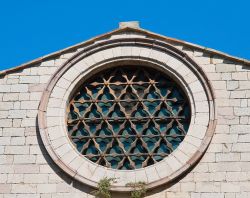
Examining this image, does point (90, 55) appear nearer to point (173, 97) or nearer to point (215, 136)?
point (173, 97)

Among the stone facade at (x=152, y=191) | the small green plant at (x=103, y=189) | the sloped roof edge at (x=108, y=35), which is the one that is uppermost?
the sloped roof edge at (x=108, y=35)

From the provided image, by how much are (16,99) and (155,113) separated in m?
2.72

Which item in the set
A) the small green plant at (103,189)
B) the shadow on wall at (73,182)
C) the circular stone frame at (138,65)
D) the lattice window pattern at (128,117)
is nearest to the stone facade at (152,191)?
the shadow on wall at (73,182)

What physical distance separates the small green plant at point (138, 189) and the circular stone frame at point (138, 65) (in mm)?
110

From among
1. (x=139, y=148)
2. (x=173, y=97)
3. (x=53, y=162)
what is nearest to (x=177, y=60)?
(x=173, y=97)

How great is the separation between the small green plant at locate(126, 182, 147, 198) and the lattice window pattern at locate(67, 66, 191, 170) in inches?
25.9

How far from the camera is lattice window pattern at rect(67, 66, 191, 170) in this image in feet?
63.5

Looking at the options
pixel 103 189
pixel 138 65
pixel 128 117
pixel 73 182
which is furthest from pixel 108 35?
pixel 103 189

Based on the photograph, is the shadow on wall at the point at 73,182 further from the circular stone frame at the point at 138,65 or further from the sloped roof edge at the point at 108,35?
the sloped roof edge at the point at 108,35

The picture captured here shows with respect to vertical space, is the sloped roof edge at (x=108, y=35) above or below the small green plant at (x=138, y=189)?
above

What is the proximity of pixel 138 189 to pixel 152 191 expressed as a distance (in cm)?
29

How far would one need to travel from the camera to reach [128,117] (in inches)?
773

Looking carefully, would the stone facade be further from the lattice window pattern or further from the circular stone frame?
the lattice window pattern

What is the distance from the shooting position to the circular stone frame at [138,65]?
1877cm
